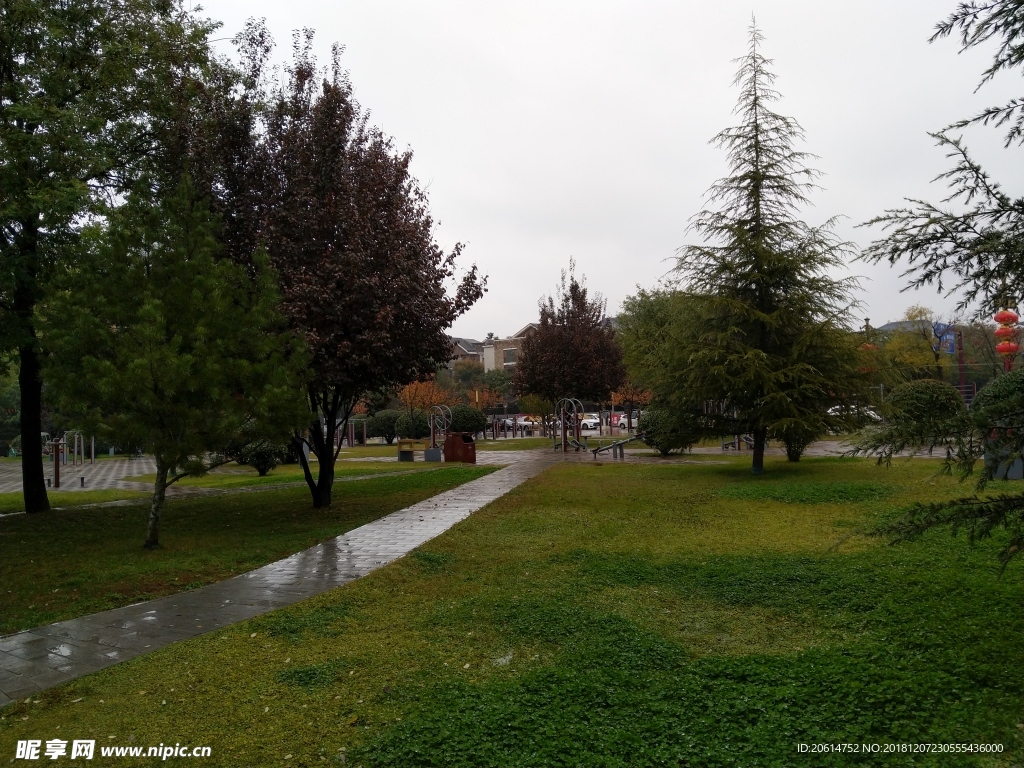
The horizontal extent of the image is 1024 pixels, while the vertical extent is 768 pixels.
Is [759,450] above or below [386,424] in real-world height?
below

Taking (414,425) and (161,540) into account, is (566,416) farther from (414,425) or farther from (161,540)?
(161,540)

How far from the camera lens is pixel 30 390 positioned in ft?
45.3

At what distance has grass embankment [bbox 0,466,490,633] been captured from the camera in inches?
278

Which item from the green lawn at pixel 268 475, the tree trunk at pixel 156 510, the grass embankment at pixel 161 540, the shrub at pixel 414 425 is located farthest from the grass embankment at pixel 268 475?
the shrub at pixel 414 425

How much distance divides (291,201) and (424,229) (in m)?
2.67

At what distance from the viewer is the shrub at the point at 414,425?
38719mm

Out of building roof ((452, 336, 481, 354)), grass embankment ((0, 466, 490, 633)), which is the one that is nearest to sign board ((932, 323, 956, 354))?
grass embankment ((0, 466, 490, 633))

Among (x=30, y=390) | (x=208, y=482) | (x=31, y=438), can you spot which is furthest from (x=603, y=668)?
(x=208, y=482)

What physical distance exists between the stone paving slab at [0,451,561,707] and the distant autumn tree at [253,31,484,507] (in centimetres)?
234

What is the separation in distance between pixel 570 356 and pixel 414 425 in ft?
41.7

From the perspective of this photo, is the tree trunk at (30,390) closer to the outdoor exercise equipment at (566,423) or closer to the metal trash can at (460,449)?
the metal trash can at (460,449)

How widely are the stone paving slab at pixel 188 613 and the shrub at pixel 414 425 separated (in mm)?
28168

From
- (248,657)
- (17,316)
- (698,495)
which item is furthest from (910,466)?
(17,316)

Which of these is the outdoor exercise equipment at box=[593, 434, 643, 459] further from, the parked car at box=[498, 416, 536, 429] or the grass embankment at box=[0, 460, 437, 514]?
the parked car at box=[498, 416, 536, 429]
